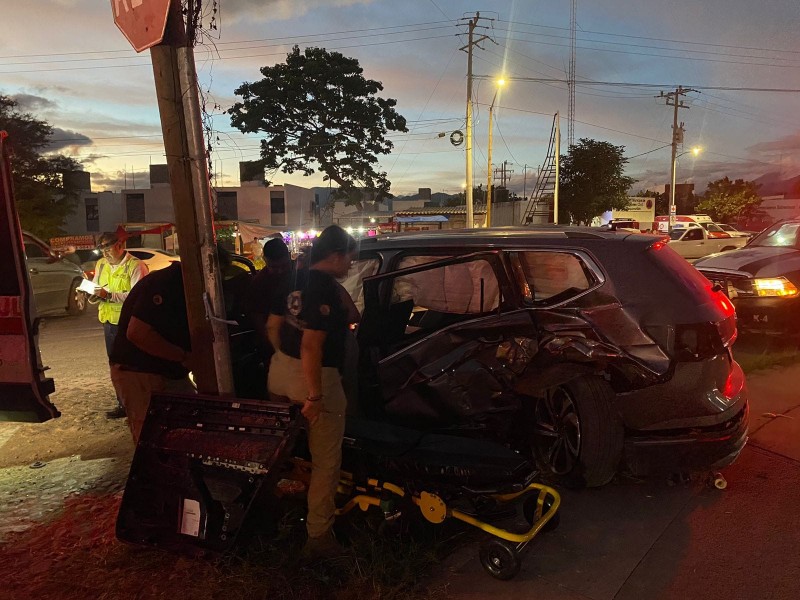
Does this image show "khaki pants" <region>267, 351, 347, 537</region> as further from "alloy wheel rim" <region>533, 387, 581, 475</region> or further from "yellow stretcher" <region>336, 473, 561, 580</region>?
"alloy wheel rim" <region>533, 387, 581, 475</region>

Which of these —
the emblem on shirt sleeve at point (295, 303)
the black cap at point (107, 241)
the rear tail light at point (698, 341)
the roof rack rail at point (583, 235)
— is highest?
the roof rack rail at point (583, 235)

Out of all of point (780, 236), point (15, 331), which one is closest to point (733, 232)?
point (780, 236)

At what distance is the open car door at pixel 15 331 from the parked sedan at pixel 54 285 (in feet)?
26.8

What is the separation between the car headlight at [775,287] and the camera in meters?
6.95

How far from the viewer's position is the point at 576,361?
11.0ft

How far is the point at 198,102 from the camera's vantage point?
2805 mm

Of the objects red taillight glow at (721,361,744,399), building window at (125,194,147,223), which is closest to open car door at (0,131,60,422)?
red taillight glow at (721,361,744,399)

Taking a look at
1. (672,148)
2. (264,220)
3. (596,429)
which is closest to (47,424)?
(596,429)

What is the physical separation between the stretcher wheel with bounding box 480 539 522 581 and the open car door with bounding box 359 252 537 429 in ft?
3.07

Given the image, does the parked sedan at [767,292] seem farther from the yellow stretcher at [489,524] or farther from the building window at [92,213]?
the building window at [92,213]

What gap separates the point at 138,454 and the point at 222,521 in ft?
1.81

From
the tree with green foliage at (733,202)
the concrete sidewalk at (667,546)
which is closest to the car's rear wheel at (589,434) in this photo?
the concrete sidewalk at (667,546)

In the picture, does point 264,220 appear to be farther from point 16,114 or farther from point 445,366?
point 445,366

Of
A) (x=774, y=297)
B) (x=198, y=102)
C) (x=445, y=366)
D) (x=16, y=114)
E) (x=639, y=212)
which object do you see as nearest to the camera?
(x=198, y=102)
